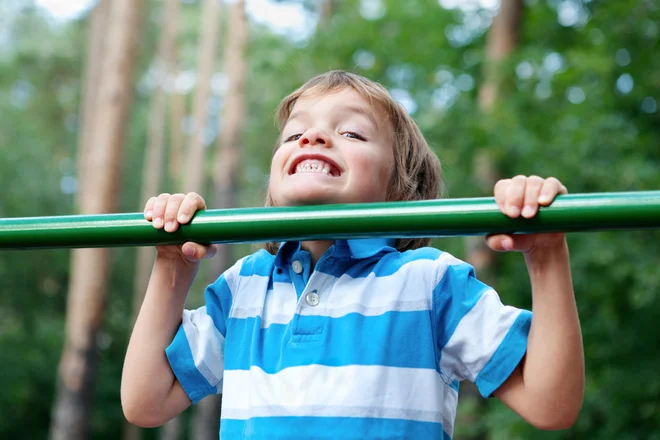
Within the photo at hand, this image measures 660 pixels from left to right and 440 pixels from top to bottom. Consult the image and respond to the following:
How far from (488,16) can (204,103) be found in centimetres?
740

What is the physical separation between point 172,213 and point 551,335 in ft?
1.89

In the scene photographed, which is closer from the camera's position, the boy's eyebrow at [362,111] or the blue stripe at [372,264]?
the blue stripe at [372,264]

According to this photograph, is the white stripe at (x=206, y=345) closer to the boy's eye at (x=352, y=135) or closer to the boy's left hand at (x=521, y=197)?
the boy's eye at (x=352, y=135)

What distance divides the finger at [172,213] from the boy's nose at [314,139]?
25 centimetres

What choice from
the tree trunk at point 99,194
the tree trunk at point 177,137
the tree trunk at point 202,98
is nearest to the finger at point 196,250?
the tree trunk at point 99,194

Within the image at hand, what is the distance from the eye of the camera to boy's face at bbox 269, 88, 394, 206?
1355 millimetres

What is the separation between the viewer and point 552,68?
702cm

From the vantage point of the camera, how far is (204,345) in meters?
1.40

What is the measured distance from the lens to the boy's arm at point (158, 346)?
138cm

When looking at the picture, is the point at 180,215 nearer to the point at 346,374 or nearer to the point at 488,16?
the point at 346,374

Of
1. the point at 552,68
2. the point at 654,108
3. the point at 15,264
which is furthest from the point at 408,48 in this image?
the point at 15,264

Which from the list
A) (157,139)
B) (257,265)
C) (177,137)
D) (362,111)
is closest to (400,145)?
(362,111)

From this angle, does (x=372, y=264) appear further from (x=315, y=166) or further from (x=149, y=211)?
(x=149, y=211)

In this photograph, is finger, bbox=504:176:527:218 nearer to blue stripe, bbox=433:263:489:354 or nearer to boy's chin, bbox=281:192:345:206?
blue stripe, bbox=433:263:489:354
